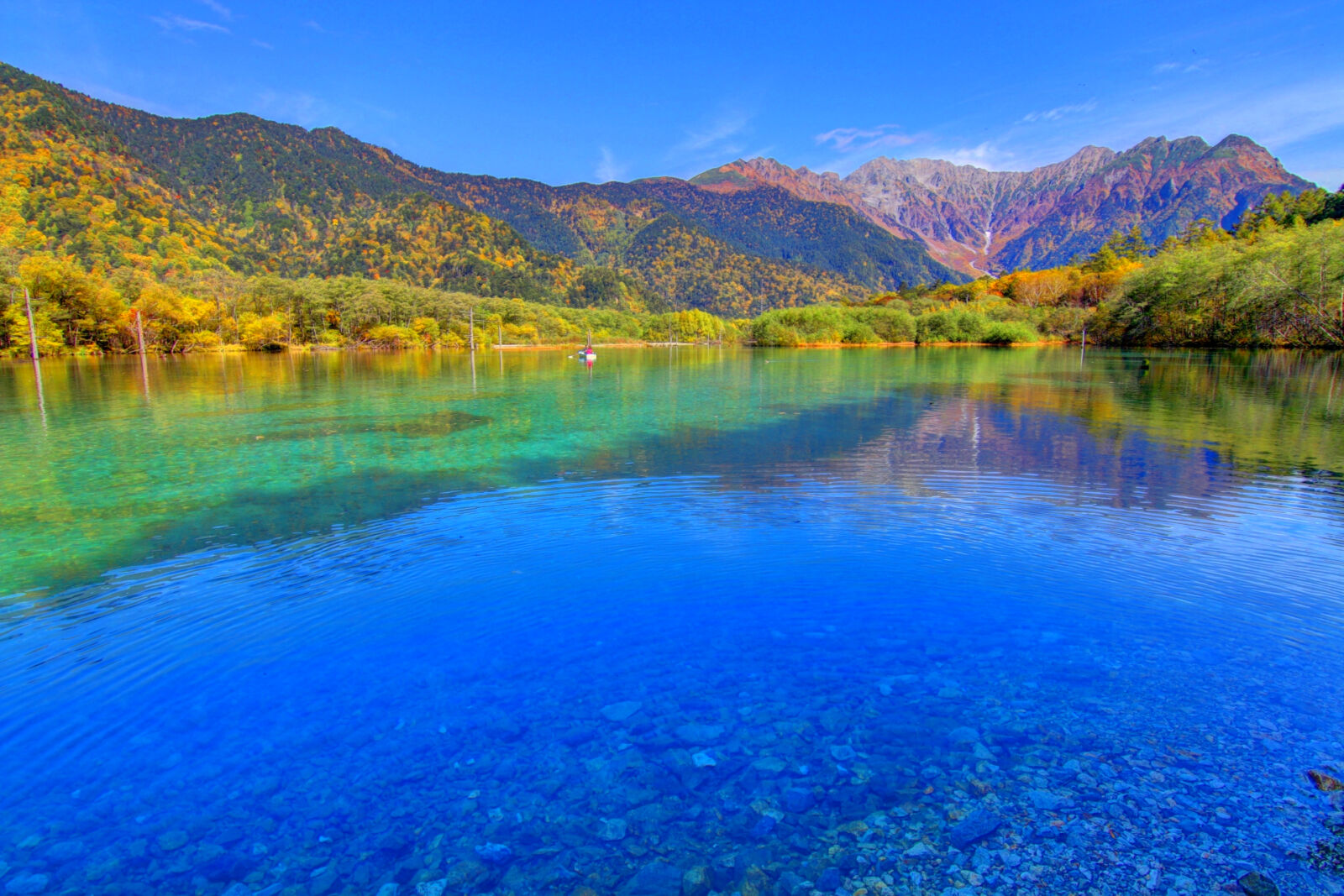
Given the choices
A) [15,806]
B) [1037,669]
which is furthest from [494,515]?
[1037,669]

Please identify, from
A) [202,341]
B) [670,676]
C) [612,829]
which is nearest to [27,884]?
[612,829]

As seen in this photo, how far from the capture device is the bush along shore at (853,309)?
189 feet

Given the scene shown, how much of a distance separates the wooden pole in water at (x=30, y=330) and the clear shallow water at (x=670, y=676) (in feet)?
169

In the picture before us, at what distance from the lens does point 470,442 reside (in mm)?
17375

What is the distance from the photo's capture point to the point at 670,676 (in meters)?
5.61

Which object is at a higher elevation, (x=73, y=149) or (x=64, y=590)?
(x=73, y=149)

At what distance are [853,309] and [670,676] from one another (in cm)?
14292

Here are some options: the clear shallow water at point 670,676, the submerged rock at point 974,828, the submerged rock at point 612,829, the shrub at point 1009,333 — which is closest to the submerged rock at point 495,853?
the clear shallow water at point 670,676

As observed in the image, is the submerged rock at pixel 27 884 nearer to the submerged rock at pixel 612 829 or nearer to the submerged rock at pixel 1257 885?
the submerged rock at pixel 612 829

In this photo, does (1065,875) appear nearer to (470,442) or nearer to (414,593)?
(414,593)

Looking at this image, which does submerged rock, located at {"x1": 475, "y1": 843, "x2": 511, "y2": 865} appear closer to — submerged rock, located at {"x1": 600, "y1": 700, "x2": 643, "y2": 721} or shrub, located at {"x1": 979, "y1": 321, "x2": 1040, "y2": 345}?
submerged rock, located at {"x1": 600, "y1": 700, "x2": 643, "y2": 721}

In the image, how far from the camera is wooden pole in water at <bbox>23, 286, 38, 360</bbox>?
5009 cm

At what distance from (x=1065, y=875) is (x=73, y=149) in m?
189

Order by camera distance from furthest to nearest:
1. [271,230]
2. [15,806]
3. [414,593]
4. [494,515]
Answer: [271,230] → [494,515] → [414,593] → [15,806]
